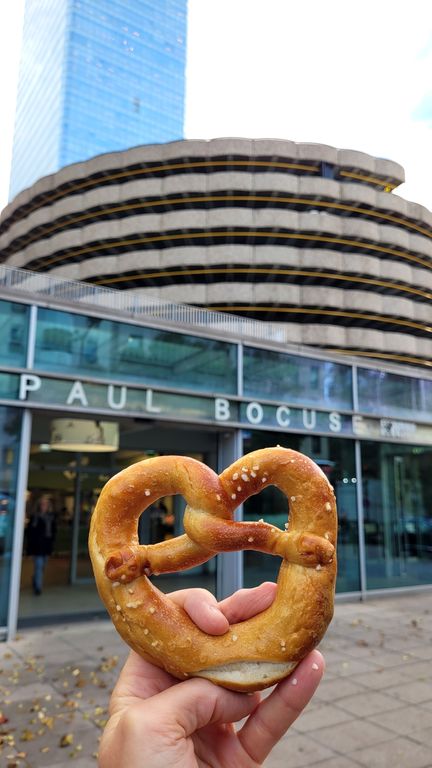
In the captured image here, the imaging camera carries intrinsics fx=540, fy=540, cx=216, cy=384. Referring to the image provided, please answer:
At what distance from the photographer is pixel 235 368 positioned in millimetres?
11828

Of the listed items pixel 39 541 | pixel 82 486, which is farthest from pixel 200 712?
pixel 82 486

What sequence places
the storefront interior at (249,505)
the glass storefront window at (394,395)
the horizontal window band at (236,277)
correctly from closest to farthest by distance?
the storefront interior at (249,505)
the glass storefront window at (394,395)
the horizontal window band at (236,277)

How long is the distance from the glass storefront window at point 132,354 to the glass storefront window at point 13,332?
251 millimetres

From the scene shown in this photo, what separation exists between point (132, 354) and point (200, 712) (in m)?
9.17

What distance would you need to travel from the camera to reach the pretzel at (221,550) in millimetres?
1748

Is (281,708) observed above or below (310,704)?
above

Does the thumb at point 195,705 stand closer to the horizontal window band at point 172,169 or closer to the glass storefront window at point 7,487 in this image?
the glass storefront window at point 7,487

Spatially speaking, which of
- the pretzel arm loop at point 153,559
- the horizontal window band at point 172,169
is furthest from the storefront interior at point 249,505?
the horizontal window band at point 172,169

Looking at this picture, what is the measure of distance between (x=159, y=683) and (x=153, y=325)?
9.28 m

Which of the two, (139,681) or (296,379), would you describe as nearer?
(139,681)

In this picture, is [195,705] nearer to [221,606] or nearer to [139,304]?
[221,606]

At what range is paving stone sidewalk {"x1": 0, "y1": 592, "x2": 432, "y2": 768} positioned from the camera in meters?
4.71

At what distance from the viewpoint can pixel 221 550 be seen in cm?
185

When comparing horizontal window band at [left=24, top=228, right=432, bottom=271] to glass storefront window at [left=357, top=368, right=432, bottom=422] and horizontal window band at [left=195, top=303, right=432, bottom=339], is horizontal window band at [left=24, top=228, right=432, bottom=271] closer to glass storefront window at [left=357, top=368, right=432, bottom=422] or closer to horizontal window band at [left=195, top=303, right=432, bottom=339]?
horizontal window band at [left=195, top=303, right=432, bottom=339]
